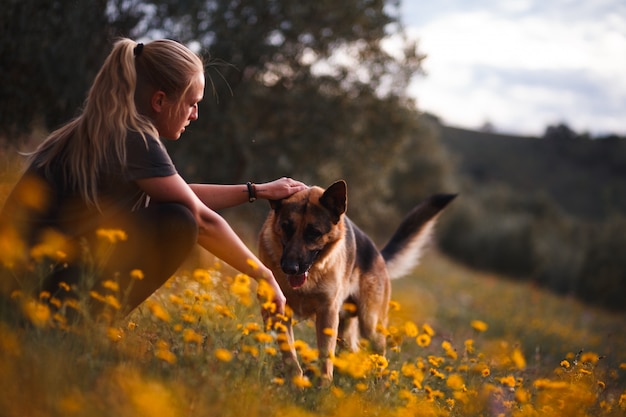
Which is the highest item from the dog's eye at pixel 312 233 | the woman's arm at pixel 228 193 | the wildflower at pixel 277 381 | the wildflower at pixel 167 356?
the woman's arm at pixel 228 193

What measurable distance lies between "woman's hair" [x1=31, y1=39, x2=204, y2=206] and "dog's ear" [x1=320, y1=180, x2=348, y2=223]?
149 cm

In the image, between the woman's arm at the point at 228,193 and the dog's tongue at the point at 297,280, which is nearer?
the woman's arm at the point at 228,193

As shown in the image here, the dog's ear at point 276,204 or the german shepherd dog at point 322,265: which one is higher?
the dog's ear at point 276,204

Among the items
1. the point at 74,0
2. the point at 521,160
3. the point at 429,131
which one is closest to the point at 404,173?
the point at 429,131

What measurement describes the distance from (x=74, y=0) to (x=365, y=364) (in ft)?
29.5

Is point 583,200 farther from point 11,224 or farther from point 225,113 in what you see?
point 11,224

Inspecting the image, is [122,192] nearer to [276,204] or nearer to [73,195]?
[73,195]

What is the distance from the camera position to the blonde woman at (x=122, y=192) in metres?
3.14

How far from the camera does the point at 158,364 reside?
9.11 feet

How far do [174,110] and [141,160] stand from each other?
1.89ft

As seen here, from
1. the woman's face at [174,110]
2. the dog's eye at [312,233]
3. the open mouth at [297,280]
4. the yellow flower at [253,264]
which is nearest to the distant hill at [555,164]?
the dog's eye at [312,233]

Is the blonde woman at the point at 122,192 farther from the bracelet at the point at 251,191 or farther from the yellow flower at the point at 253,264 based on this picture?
the bracelet at the point at 251,191

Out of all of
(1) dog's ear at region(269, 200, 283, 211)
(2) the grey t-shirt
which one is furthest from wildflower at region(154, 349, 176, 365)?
(1) dog's ear at region(269, 200, 283, 211)

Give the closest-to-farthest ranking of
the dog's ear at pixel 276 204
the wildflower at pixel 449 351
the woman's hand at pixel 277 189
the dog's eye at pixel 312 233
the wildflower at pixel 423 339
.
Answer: the wildflower at pixel 449 351, the wildflower at pixel 423 339, the woman's hand at pixel 277 189, the dog's eye at pixel 312 233, the dog's ear at pixel 276 204
